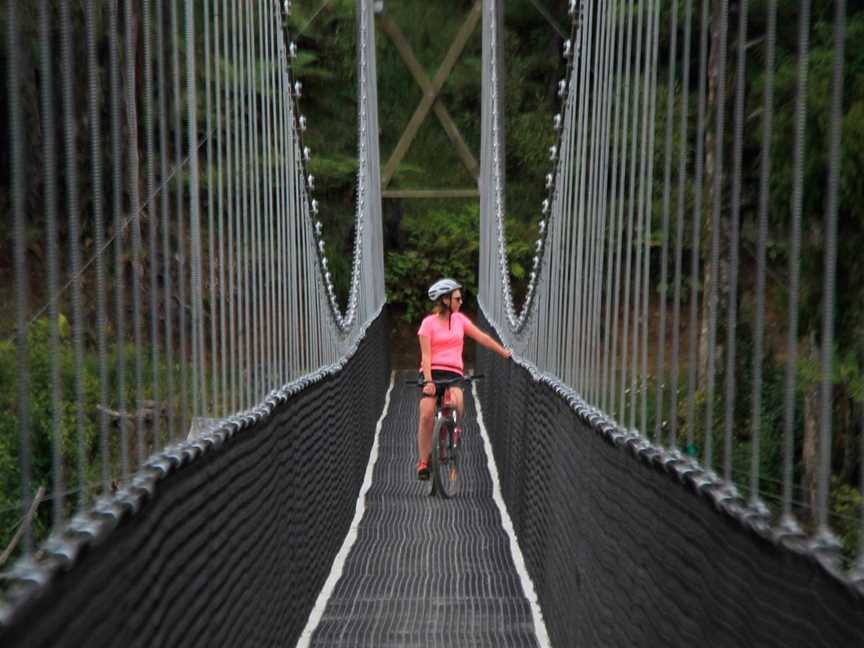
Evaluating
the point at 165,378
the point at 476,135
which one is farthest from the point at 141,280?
the point at 476,135

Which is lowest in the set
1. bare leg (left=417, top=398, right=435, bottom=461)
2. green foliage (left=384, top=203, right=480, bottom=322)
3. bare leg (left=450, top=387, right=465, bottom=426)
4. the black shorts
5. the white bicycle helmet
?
bare leg (left=417, top=398, right=435, bottom=461)

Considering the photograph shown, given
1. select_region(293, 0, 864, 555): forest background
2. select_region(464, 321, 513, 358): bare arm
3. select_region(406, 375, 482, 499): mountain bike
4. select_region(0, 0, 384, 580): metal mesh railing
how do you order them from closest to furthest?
select_region(0, 0, 384, 580): metal mesh railing
select_region(293, 0, 864, 555): forest background
select_region(464, 321, 513, 358): bare arm
select_region(406, 375, 482, 499): mountain bike

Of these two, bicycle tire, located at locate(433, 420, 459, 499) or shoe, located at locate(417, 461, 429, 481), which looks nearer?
bicycle tire, located at locate(433, 420, 459, 499)

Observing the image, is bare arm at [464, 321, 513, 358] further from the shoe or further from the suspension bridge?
the suspension bridge

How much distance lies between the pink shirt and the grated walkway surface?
32.9 inches

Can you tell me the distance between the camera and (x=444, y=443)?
28.9 feet

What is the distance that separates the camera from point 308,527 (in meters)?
5.21

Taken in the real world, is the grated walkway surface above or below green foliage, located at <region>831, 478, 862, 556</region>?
below

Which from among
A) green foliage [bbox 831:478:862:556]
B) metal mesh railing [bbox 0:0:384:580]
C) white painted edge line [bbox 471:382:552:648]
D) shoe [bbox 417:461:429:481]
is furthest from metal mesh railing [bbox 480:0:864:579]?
shoe [bbox 417:461:429:481]

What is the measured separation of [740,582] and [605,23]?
2.69 metres

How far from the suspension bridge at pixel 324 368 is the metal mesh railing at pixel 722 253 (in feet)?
0.05

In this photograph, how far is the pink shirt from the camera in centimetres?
874

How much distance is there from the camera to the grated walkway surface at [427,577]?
5.20 m

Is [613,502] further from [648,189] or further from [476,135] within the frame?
[476,135]
